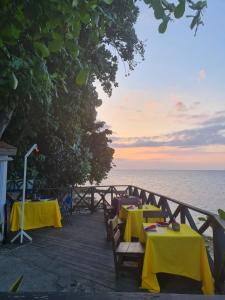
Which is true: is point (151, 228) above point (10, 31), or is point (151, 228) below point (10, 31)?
below

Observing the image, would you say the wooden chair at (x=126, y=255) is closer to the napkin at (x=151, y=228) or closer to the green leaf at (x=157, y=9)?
the napkin at (x=151, y=228)

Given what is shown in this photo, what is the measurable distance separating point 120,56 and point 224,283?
9.91 m

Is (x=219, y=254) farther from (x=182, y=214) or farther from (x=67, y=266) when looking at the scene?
(x=67, y=266)

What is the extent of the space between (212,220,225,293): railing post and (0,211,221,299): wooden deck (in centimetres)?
32

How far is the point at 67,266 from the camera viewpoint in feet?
18.0

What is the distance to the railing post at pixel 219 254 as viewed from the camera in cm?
421

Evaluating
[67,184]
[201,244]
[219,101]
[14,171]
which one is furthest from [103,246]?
[219,101]

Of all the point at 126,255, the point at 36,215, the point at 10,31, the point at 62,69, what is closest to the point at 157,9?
the point at 10,31

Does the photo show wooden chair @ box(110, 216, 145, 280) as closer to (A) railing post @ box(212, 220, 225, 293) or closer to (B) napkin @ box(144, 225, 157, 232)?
(B) napkin @ box(144, 225, 157, 232)

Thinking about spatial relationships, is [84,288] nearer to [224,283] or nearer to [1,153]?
[224,283]

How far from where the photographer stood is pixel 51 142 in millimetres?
11938

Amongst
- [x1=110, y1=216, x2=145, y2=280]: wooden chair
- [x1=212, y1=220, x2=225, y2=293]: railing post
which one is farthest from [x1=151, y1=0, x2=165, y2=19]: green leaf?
[x1=110, y1=216, x2=145, y2=280]: wooden chair

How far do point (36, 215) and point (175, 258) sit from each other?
5395mm

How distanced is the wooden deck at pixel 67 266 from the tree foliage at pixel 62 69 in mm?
2696
